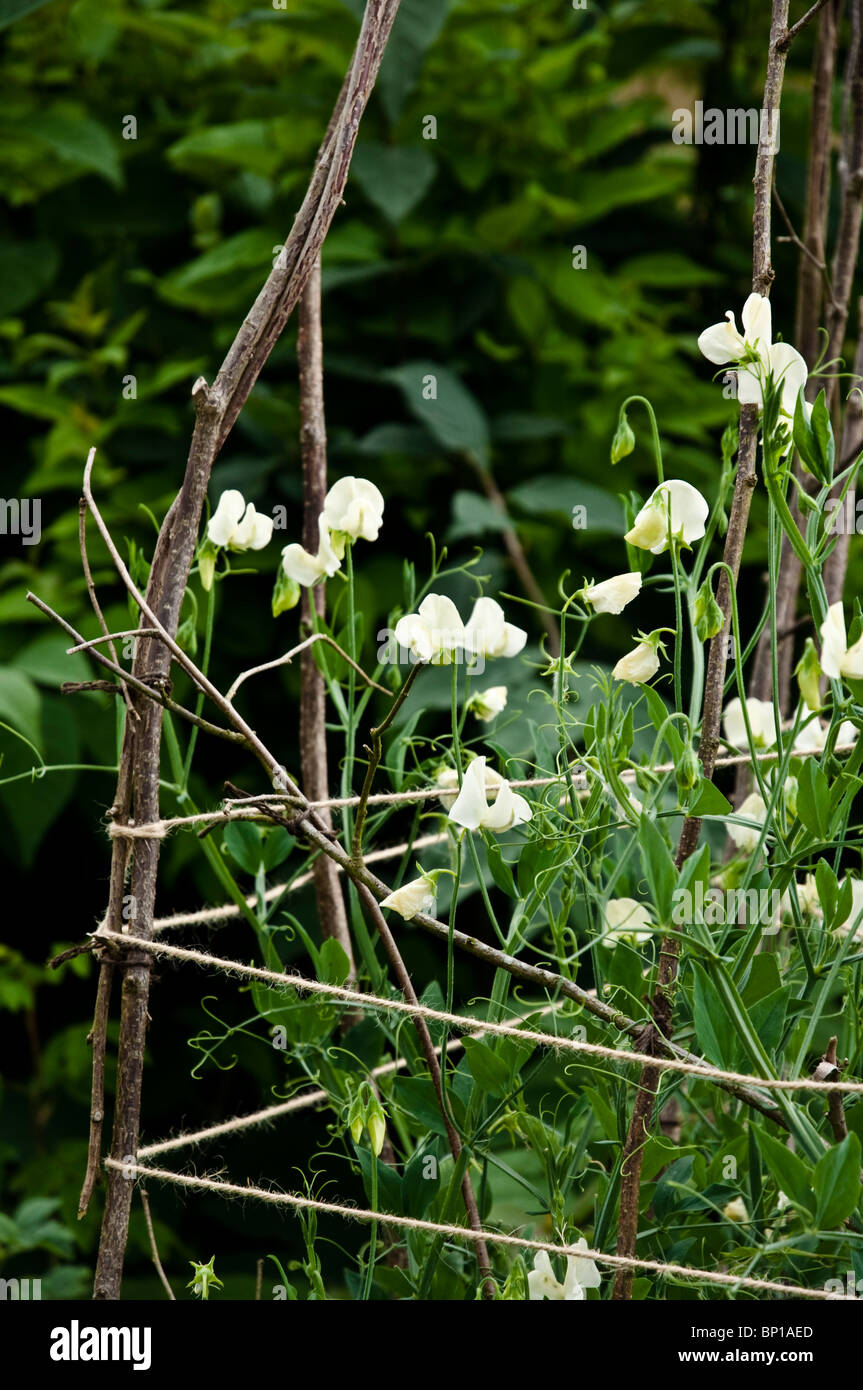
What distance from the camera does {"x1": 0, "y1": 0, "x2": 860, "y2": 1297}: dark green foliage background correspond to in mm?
1029

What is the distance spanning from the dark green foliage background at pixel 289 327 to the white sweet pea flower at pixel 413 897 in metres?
0.55

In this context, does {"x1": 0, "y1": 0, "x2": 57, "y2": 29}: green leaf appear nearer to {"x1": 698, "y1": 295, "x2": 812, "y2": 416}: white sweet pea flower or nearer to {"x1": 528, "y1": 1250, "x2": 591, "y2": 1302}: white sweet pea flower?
{"x1": 698, "y1": 295, "x2": 812, "y2": 416}: white sweet pea flower

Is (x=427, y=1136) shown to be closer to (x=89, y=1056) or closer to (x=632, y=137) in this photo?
(x=89, y=1056)

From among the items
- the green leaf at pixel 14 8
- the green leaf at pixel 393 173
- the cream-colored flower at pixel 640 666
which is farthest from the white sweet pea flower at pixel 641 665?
the green leaf at pixel 14 8

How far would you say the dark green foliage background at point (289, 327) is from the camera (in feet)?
3.38

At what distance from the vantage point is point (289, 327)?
3.56 ft

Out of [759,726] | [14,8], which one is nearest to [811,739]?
[759,726]

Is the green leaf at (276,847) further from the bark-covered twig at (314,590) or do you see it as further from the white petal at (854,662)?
the white petal at (854,662)

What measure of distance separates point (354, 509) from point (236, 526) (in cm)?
5

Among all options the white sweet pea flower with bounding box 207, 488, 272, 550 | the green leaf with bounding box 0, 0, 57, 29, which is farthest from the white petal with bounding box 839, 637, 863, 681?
the green leaf with bounding box 0, 0, 57, 29

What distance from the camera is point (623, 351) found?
109cm

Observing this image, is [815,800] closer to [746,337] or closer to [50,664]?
[746,337]

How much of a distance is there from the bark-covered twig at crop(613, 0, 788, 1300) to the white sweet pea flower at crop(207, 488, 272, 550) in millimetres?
168
